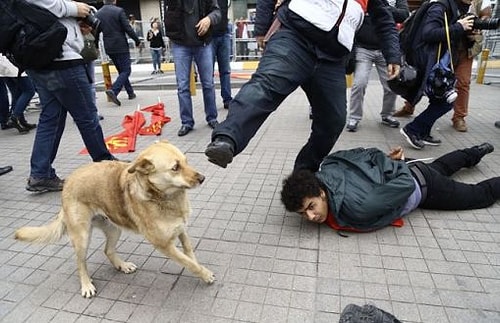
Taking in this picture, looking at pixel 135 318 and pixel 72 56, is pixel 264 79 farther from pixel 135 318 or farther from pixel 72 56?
pixel 72 56

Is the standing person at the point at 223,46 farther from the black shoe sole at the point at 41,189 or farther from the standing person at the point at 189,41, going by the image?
the black shoe sole at the point at 41,189

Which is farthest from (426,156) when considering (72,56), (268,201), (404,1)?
(72,56)

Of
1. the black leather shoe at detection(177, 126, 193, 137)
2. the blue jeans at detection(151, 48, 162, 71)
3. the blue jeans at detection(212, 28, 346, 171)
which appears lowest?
the blue jeans at detection(151, 48, 162, 71)

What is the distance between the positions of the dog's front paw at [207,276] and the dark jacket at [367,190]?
3.24 ft

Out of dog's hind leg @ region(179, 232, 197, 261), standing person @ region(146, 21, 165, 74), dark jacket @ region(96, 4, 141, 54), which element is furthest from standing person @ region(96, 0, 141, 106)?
standing person @ region(146, 21, 165, 74)

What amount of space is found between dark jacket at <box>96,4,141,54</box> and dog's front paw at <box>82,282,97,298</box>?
6692mm

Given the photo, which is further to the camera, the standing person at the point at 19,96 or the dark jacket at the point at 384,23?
the standing person at the point at 19,96

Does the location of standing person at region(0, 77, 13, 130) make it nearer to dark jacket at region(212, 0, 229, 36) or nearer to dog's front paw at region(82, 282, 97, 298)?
dark jacket at region(212, 0, 229, 36)

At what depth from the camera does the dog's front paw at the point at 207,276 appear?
230 cm

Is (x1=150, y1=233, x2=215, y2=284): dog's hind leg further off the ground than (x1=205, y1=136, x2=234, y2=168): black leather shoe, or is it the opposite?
(x1=205, y1=136, x2=234, y2=168): black leather shoe

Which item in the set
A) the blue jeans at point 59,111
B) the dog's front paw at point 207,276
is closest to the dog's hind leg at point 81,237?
the dog's front paw at point 207,276

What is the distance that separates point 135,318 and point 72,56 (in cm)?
244

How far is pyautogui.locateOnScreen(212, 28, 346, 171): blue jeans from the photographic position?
2295 millimetres

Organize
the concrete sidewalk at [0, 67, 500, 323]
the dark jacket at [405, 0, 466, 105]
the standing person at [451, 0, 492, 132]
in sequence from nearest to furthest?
the concrete sidewalk at [0, 67, 500, 323] < the dark jacket at [405, 0, 466, 105] < the standing person at [451, 0, 492, 132]
